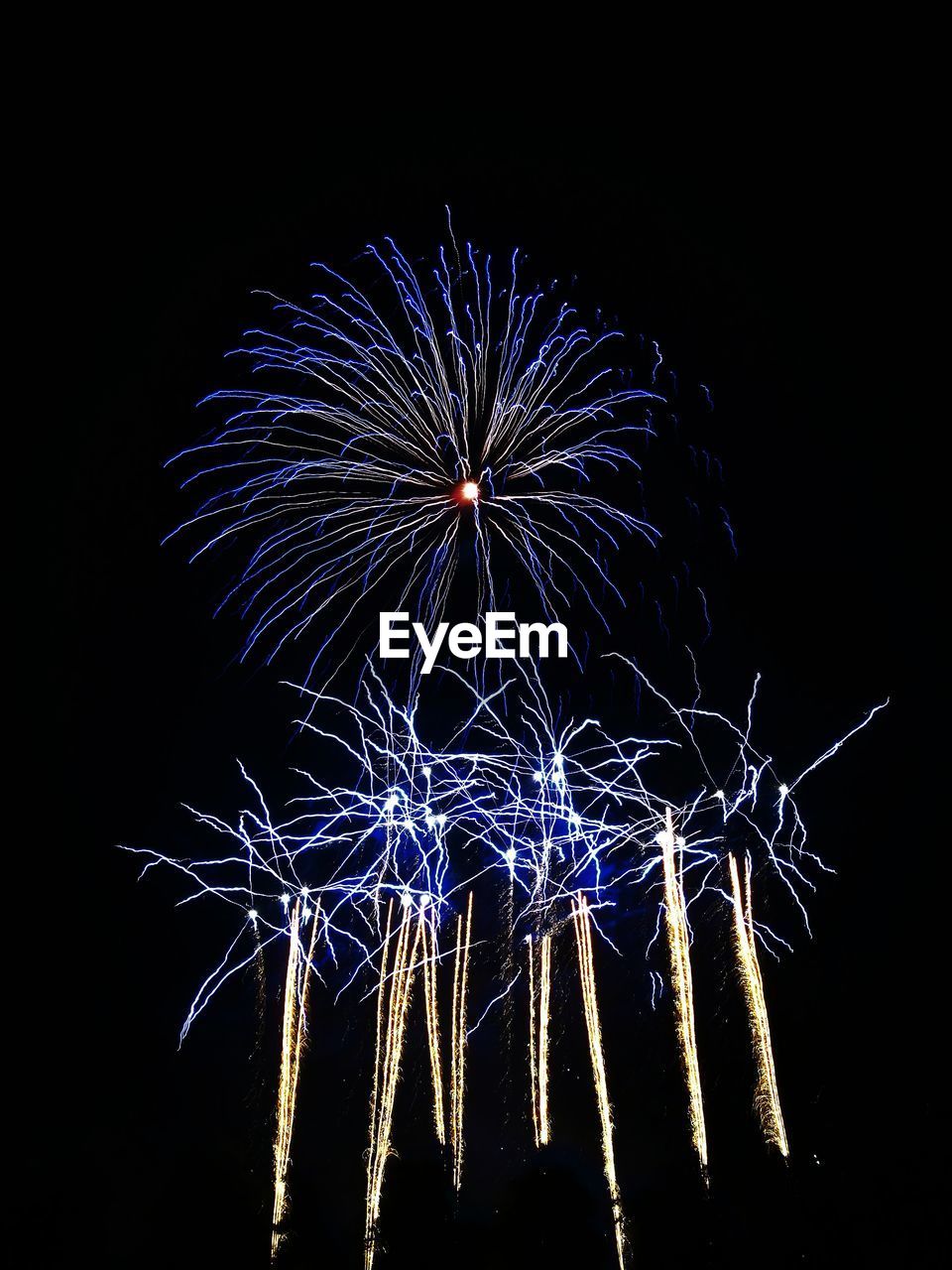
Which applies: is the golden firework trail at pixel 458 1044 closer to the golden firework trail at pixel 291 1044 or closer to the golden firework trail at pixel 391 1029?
the golden firework trail at pixel 391 1029

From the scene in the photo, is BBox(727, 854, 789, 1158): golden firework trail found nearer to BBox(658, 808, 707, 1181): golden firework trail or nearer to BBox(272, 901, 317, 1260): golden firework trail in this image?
BBox(658, 808, 707, 1181): golden firework trail

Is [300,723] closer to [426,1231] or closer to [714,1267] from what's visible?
[426,1231]

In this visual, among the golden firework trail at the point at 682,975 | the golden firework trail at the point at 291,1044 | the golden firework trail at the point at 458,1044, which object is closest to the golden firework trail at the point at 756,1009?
the golden firework trail at the point at 682,975

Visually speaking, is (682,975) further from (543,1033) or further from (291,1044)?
(291,1044)

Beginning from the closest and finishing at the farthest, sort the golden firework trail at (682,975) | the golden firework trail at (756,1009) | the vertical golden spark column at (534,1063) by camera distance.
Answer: the golden firework trail at (682,975)
the golden firework trail at (756,1009)
the vertical golden spark column at (534,1063)

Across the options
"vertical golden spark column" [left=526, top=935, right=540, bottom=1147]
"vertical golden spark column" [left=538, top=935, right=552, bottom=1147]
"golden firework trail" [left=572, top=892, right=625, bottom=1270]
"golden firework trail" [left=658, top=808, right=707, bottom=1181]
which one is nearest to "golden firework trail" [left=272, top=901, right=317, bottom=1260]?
"vertical golden spark column" [left=526, top=935, right=540, bottom=1147]

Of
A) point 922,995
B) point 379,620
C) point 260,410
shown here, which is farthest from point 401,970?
point 922,995
